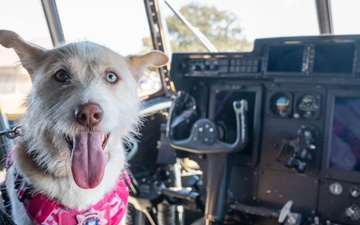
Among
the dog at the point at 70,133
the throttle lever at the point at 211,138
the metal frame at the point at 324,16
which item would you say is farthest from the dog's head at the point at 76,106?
the metal frame at the point at 324,16

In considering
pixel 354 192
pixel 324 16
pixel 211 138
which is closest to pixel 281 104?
pixel 211 138

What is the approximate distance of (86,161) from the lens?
1265 mm

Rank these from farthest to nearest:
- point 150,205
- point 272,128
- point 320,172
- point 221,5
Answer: point 221,5, point 150,205, point 272,128, point 320,172

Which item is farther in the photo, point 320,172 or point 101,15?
point 101,15

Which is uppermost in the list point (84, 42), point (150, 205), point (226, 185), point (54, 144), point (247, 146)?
point (84, 42)

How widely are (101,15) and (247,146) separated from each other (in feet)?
5.48

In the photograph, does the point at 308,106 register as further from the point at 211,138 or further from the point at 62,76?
the point at 62,76

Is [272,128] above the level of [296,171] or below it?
above

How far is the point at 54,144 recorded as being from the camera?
1335mm

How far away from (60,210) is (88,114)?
40 centimetres

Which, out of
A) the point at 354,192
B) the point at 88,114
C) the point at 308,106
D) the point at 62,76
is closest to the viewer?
the point at 88,114

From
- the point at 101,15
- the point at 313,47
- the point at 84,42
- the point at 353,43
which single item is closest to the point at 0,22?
the point at 101,15

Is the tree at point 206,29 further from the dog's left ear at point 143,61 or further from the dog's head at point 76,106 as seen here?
the dog's head at point 76,106

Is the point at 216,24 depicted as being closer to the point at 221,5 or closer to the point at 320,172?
the point at 221,5
